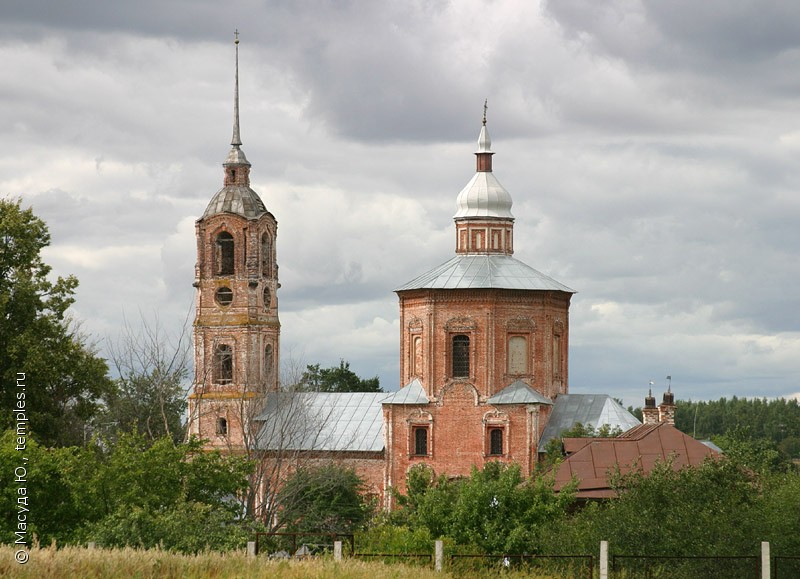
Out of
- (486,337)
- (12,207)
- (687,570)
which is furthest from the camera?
(486,337)

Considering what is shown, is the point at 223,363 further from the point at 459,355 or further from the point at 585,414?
the point at 585,414

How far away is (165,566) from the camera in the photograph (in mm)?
20219

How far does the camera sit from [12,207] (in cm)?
3666

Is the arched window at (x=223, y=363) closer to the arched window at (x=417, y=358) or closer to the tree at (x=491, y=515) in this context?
the arched window at (x=417, y=358)

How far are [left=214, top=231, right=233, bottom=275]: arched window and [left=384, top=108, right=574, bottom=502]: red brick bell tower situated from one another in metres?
9.68

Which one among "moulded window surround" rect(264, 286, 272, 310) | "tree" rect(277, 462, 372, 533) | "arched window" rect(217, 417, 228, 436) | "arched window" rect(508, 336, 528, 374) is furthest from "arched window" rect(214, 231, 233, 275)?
"arched window" rect(508, 336, 528, 374)

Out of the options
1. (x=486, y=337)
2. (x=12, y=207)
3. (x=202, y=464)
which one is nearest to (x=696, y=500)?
(x=202, y=464)

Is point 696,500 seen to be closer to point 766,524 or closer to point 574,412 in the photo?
point 766,524

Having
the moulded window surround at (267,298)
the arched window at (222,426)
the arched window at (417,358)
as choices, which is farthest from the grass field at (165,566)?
the moulded window surround at (267,298)

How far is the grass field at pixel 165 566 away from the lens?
63.4 ft

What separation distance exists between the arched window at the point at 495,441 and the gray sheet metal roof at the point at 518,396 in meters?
0.99

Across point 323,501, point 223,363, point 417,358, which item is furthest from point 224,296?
point 323,501

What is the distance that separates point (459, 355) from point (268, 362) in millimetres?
11430

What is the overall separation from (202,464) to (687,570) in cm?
1123
